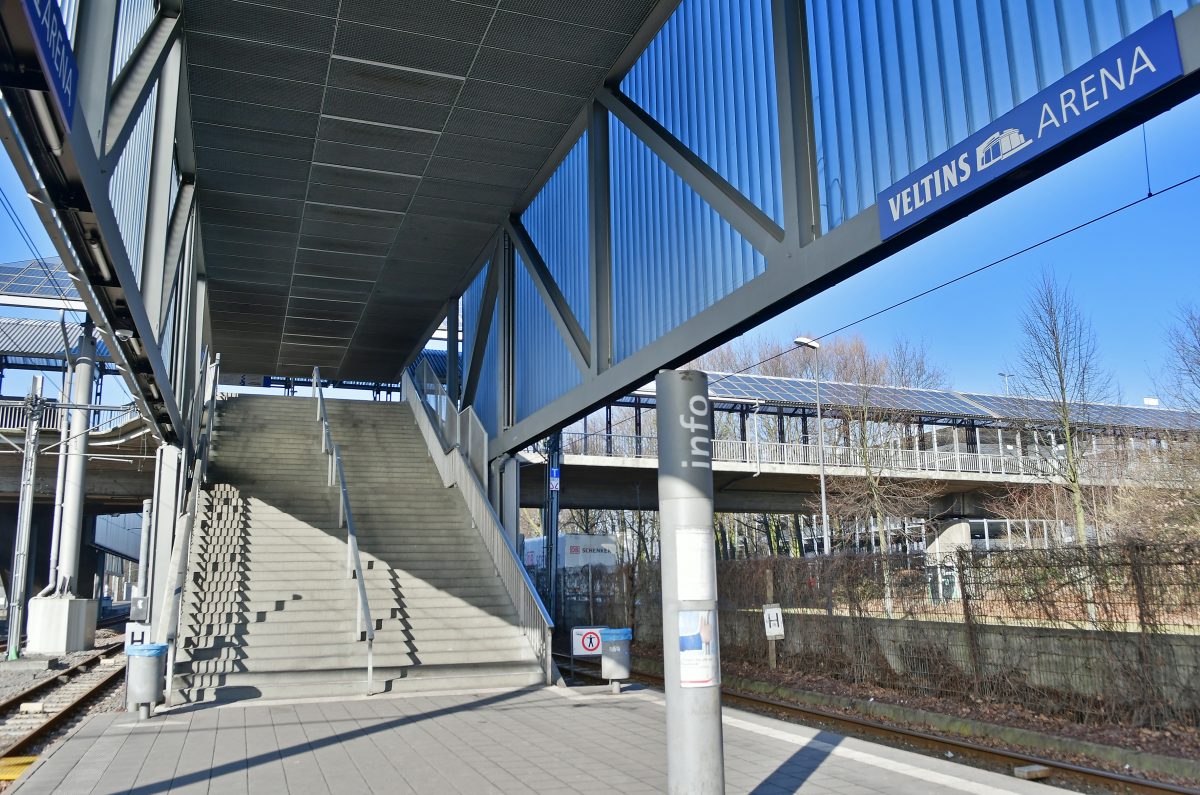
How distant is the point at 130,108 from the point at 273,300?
651 inches

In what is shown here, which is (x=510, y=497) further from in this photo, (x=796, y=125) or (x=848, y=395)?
(x=848, y=395)

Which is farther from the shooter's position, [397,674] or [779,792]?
[397,674]

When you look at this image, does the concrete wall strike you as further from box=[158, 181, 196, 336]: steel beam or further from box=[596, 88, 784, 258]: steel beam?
box=[158, 181, 196, 336]: steel beam

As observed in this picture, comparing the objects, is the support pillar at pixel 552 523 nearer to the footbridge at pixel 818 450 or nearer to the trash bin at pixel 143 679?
the footbridge at pixel 818 450

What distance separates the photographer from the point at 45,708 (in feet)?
45.7

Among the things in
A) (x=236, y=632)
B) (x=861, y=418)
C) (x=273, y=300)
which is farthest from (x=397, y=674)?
(x=861, y=418)

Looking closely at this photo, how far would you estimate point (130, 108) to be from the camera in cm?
844

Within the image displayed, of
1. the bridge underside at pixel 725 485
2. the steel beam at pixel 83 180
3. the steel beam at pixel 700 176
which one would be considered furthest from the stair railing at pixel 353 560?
the bridge underside at pixel 725 485

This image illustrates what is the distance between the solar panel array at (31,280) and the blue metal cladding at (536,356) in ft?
72.4

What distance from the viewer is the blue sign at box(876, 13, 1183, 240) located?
526 centimetres

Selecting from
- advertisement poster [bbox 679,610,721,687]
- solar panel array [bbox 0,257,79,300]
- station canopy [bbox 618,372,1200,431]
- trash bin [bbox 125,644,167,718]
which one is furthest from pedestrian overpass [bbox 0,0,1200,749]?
station canopy [bbox 618,372,1200,431]

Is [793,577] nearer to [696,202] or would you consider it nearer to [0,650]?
[696,202]

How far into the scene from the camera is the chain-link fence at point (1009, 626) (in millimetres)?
10047

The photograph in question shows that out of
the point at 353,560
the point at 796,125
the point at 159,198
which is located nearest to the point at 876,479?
the point at 353,560
